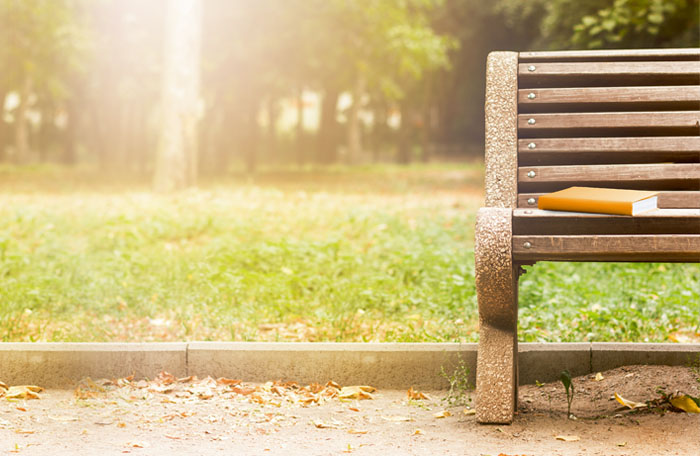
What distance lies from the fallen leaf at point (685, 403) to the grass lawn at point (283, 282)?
1.08 meters

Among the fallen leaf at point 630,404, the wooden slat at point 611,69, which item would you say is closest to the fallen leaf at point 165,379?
the fallen leaf at point 630,404

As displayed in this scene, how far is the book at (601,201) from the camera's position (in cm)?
337

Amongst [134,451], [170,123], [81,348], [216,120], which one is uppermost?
[216,120]

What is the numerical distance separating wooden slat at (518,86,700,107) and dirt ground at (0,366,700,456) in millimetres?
1376

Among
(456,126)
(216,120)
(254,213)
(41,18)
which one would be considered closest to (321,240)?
(254,213)

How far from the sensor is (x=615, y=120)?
3.94 m

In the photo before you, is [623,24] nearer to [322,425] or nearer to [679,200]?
[679,200]

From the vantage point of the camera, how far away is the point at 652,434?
362 centimetres

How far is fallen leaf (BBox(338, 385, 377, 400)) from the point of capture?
434 centimetres

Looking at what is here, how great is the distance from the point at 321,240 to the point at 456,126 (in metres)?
38.2

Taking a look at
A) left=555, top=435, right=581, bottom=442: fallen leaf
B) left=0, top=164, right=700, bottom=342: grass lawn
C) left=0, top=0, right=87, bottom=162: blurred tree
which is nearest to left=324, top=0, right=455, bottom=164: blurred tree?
left=0, top=0, right=87, bottom=162: blurred tree

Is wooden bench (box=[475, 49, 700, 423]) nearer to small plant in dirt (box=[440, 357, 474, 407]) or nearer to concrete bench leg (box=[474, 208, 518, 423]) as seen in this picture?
concrete bench leg (box=[474, 208, 518, 423])

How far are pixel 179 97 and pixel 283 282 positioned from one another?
27.5ft

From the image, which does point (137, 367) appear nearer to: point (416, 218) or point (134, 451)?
point (134, 451)
